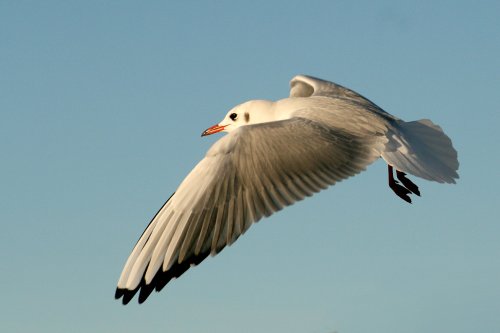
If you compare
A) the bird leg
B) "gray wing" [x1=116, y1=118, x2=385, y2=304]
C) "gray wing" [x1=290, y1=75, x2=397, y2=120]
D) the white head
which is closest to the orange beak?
the white head

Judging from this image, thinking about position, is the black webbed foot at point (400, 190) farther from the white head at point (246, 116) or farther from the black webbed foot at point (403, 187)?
the white head at point (246, 116)

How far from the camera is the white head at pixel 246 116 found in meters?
9.00

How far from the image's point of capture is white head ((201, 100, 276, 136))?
29.5 feet

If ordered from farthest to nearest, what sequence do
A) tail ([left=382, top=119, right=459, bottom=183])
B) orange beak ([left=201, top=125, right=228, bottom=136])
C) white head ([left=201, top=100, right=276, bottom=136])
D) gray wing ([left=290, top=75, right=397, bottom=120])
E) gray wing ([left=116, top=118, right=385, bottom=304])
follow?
1. orange beak ([left=201, top=125, right=228, bottom=136])
2. white head ([left=201, top=100, right=276, bottom=136])
3. gray wing ([left=290, top=75, right=397, bottom=120])
4. tail ([left=382, top=119, right=459, bottom=183])
5. gray wing ([left=116, top=118, right=385, bottom=304])

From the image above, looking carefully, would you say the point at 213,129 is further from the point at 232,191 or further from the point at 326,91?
the point at 232,191

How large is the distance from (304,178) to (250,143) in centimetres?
48

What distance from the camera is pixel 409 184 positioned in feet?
29.8

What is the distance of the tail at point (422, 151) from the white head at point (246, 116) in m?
1.20

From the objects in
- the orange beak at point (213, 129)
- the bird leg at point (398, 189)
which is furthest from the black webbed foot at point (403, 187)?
the orange beak at point (213, 129)

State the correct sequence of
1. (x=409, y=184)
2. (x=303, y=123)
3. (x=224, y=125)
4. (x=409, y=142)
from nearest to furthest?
1. (x=303, y=123)
2. (x=409, y=142)
3. (x=409, y=184)
4. (x=224, y=125)

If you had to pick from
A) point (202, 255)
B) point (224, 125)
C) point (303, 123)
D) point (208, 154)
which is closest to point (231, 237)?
point (202, 255)

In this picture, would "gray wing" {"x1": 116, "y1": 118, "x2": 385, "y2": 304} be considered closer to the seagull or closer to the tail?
the seagull

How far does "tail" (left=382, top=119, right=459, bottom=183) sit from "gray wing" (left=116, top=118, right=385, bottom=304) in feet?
1.43

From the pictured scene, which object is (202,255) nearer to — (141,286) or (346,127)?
(141,286)
